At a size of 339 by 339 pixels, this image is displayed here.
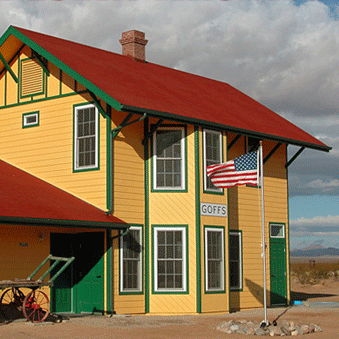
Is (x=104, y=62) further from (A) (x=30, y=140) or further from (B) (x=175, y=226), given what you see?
(B) (x=175, y=226)

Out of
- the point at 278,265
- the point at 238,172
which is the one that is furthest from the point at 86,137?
the point at 278,265

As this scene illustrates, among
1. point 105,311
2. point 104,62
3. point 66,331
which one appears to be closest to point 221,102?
point 104,62

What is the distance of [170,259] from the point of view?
1827 centimetres

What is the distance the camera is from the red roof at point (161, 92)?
17.8 meters

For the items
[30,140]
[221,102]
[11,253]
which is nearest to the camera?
[11,253]

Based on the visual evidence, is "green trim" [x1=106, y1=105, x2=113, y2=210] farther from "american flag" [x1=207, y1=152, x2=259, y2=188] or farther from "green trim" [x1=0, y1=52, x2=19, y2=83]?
"green trim" [x1=0, y1=52, x2=19, y2=83]

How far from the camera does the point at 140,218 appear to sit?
18.3 m

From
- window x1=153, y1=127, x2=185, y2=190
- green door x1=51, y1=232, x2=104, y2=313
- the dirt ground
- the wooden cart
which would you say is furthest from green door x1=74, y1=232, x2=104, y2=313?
window x1=153, y1=127, x2=185, y2=190

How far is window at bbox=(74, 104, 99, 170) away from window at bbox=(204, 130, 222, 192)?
3.10 meters

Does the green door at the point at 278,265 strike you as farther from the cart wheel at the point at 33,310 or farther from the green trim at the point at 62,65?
the cart wheel at the point at 33,310

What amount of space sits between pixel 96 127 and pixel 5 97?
4.45 metres

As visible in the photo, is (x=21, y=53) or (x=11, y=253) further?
(x=21, y=53)

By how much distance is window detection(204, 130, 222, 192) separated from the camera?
18.7m

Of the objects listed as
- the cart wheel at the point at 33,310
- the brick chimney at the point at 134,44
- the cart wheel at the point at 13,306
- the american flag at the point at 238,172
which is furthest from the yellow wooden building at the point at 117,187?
the brick chimney at the point at 134,44
